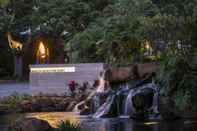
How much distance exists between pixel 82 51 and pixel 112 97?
933 cm

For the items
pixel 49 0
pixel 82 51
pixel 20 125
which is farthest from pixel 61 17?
pixel 20 125

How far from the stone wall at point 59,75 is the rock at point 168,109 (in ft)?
27.4

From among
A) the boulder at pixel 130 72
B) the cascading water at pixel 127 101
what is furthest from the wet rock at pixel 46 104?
the cascading water at pixel 127 101

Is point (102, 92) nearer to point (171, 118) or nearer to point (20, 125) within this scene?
point (171, 118)

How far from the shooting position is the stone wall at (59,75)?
31747 mm

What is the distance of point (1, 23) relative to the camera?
43.4 m

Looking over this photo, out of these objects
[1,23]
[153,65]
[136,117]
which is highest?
[1,23]

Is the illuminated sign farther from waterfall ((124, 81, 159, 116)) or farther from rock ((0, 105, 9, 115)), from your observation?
waterfall ((124, 81, 159, 116))

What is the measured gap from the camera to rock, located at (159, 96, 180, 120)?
74.6 ft

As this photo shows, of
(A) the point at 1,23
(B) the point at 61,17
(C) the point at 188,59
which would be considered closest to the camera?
(C) the point at 188,59

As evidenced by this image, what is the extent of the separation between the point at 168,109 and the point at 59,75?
423 inches

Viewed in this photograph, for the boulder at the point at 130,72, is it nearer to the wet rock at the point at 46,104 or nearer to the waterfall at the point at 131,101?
the waterfall at the point at 131,101

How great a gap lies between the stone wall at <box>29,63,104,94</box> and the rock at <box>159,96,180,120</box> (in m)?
8.35

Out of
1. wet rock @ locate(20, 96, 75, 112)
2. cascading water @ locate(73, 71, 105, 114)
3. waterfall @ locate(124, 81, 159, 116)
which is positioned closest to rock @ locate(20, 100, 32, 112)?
wet rock @ locate(20, 96, 75, 112)
